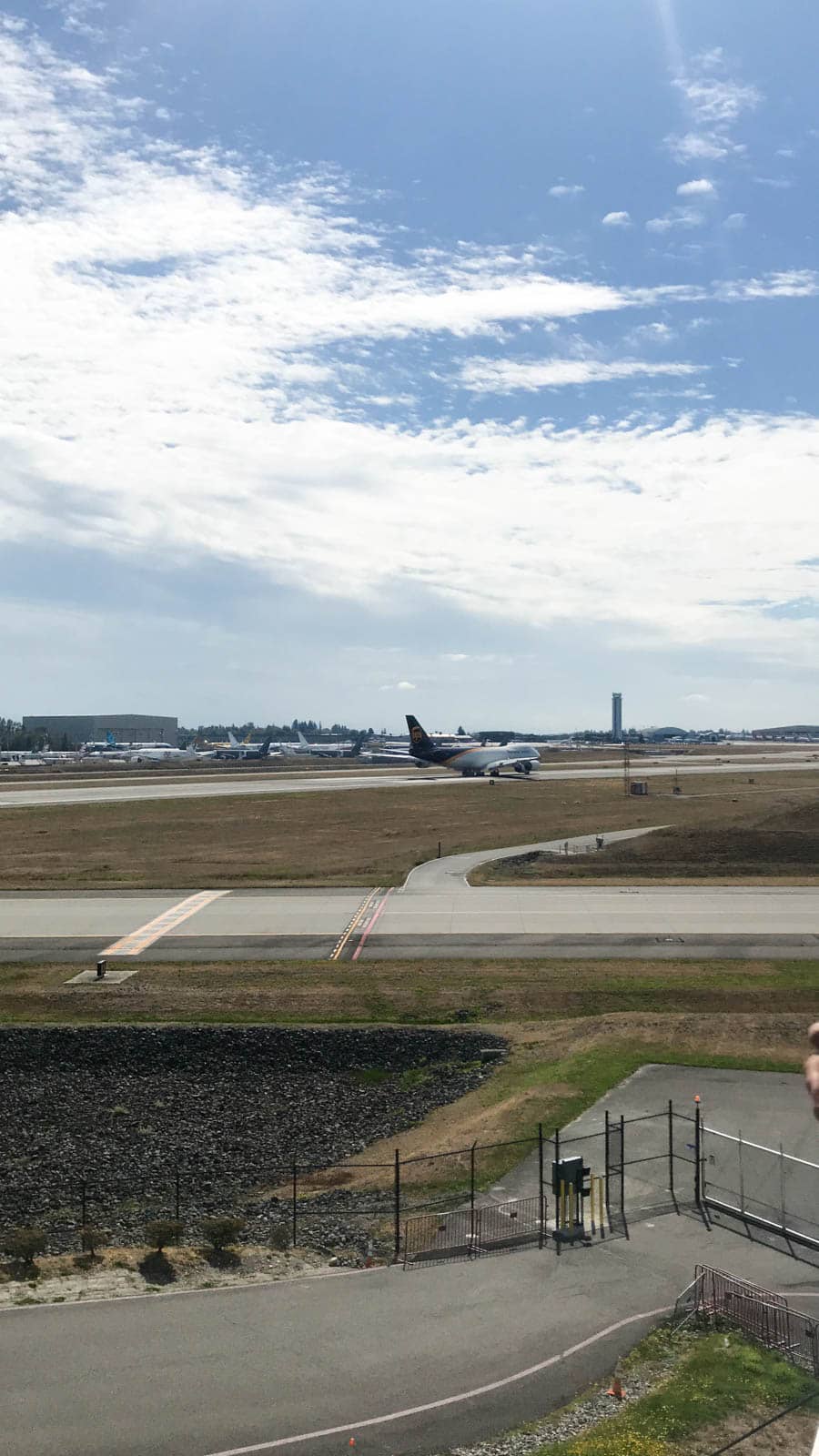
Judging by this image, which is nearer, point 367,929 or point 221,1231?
point 221,1231

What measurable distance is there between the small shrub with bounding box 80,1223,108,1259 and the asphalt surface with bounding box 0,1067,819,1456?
3.01m

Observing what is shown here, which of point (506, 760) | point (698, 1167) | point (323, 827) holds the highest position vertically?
point (506, 760)

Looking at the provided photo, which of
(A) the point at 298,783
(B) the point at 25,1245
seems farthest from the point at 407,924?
(A) the point at 298,783

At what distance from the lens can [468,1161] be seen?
2539 cm

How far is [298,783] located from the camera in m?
156

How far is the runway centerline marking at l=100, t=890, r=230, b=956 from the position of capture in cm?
4831

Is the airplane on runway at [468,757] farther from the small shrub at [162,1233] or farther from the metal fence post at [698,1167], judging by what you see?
the small shrub at [162,1233]

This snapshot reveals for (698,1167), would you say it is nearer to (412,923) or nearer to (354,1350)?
(354,1350)

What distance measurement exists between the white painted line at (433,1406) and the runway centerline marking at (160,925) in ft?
113

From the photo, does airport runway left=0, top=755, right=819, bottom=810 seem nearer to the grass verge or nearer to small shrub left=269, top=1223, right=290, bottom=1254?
the grass verge

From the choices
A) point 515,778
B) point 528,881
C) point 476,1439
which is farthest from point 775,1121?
point 515,778

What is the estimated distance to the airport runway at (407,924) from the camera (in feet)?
155

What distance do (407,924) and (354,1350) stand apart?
1398 inches

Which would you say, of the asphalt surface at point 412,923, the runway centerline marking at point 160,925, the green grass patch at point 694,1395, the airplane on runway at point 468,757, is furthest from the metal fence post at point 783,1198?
the airplane on runway at point 468,757
